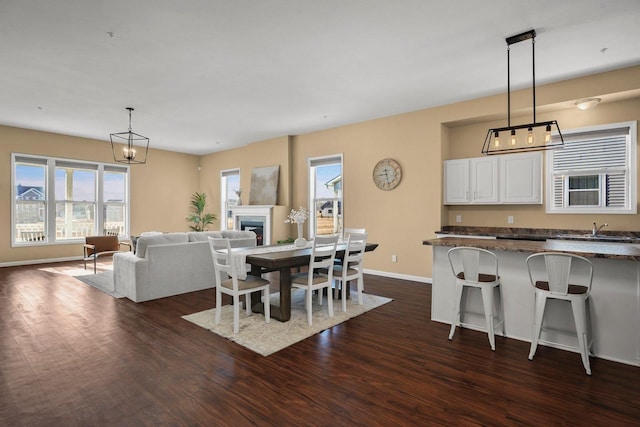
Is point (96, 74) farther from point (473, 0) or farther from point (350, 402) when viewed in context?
point (350, 402)

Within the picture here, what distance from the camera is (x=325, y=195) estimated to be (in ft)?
23.4

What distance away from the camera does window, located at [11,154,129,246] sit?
7045 mm

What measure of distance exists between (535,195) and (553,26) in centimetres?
241

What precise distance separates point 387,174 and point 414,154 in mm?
599

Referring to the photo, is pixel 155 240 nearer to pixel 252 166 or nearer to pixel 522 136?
pixel 252 166

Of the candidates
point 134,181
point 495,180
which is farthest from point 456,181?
point 134,181

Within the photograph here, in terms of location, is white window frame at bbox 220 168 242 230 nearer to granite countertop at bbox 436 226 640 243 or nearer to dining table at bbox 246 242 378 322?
dining table at bbox 246 242 378 322

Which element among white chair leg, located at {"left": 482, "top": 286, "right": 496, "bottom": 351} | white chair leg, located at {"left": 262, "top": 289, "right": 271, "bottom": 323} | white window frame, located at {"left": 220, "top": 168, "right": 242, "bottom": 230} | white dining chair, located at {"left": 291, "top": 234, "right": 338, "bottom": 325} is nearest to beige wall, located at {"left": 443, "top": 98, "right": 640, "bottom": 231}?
white chair leg, located at {"left": 482, "top": 286, "right": 496, "bottom": 351}

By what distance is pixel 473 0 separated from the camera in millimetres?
2693

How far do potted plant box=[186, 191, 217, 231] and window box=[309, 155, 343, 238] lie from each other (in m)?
3.69

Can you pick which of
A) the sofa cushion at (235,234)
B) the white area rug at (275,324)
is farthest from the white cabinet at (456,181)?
the sofa cushion at (235,234)

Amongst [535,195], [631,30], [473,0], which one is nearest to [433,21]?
[473,0]

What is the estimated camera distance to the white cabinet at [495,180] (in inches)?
187

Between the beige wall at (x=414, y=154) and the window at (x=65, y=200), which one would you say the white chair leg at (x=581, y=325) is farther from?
the window at (x=65, y=200)
